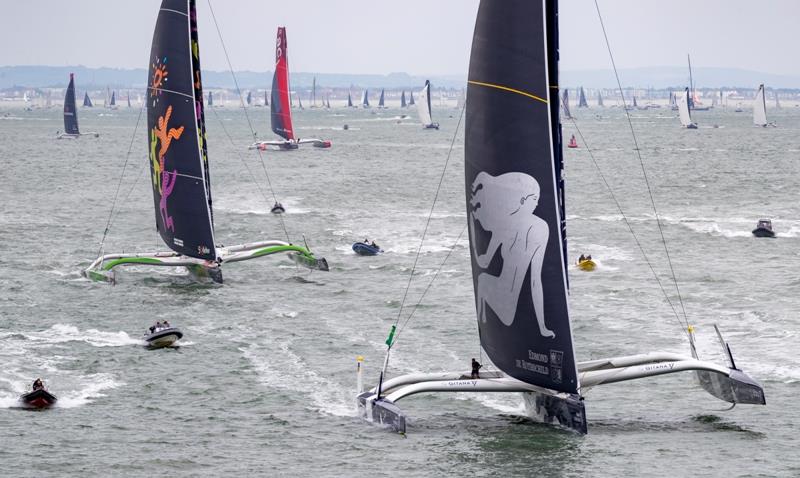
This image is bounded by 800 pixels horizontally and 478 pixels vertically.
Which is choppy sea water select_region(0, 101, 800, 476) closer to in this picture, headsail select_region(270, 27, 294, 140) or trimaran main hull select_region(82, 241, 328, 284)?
trimaran main hull select_region(82, 241, 328, 284)

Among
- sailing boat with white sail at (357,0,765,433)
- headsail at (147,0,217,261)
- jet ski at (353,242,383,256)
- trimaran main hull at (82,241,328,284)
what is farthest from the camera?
jet ski at (353,242,383,256)

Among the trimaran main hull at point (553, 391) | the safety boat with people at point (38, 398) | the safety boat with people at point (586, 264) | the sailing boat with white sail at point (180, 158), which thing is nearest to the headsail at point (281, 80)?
the safety boat with people at point (586, 264)

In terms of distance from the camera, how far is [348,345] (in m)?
42.5

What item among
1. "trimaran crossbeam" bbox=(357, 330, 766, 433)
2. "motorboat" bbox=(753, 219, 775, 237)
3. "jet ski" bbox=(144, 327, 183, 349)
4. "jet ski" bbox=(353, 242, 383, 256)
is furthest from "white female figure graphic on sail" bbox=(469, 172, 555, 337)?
"motorboat" bbox=(753, 219, 775, 237)

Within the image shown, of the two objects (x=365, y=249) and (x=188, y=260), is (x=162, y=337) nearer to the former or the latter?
(x=188, y=260)

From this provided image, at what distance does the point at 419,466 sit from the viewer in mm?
28938

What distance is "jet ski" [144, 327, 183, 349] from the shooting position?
4147 cm

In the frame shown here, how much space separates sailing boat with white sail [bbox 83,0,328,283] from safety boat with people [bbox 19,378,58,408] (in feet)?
59.3

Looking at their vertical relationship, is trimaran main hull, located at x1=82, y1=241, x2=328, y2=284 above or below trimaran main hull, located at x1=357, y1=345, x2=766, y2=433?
below

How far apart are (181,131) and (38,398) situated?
66.5 feet

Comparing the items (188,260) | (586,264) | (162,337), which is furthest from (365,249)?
(162,337)

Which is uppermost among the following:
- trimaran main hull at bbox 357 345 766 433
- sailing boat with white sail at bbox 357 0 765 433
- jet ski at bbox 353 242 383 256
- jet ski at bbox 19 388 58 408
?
sailing boat with white sail at bbox 357 0 765 433

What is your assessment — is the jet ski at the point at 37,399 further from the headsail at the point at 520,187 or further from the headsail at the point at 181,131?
the headsail at the point at 181,131

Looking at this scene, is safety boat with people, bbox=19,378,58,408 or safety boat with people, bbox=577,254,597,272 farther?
safety boat with people, bbox=577,254,597,272
